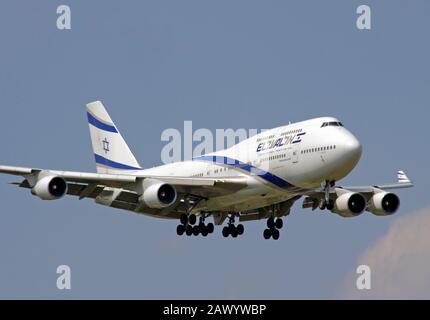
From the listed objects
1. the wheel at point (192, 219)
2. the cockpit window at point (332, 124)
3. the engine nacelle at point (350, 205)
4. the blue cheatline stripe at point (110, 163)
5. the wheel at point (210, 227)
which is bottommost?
the wheel at point (210, 227)

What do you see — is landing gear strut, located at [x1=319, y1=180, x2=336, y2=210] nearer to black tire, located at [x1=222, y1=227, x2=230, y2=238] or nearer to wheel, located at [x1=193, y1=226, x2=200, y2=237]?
wheel, located at [x1=193, y1=226, x2=200, y2=237]

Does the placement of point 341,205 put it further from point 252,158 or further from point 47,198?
point 47,198

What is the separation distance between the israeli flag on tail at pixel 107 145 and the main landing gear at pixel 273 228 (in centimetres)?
1095

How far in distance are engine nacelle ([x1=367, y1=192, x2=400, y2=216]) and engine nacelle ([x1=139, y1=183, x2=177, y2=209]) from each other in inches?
527

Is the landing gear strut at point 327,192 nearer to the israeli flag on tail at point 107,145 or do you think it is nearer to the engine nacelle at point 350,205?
the engine nacelle at point 350,205

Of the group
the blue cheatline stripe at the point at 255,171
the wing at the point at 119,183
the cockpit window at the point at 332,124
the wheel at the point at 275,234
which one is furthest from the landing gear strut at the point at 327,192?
the wheel at the point at 275,234

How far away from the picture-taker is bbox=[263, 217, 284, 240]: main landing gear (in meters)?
77.7

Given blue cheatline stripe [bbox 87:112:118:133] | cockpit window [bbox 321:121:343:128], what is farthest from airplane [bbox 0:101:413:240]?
blue cheatline stripe [bbox 87:112:118:133]

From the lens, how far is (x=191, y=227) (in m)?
75.7

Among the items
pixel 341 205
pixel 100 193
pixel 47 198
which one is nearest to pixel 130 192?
pixel 100 193

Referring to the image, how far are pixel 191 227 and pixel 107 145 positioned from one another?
14.2 meters

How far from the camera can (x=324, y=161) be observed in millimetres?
66750

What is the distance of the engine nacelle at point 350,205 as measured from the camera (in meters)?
74.1

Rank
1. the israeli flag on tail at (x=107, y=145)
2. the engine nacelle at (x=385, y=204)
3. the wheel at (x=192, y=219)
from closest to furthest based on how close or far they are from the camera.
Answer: the wheel at (x=192, y=219)
the engine nacelle at (x=385, y=204)
the israeli flag on tail at (x=107, y=145)
